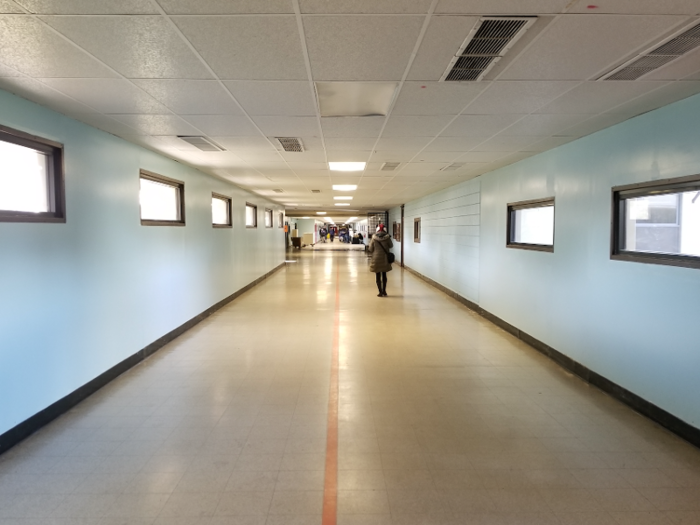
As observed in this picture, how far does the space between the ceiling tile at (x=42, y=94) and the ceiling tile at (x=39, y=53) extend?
0.19 m

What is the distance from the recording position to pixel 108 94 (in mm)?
3035

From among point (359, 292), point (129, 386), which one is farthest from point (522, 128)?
point (359, 292)

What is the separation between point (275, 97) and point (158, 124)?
5.00 ft

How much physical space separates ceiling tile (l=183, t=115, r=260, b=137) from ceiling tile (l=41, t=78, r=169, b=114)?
349 mm

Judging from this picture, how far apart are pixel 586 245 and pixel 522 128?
148 cm

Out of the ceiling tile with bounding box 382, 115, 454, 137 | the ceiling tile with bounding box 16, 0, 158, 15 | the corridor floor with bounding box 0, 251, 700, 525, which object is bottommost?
the corridor floor with bounding box 0, 251, 700, 525

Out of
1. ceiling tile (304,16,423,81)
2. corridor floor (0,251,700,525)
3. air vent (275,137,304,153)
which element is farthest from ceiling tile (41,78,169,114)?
corridor floor (0,251,700,525)

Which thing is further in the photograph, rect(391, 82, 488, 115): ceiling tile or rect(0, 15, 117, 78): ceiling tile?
rect(391, 82, 488, 115): ceiling tile

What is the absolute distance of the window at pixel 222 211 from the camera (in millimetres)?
8273

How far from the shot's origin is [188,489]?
94.5 inches

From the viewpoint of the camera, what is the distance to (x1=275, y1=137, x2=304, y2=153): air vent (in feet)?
14.8

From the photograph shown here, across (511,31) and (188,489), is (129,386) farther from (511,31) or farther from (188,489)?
(511,31)

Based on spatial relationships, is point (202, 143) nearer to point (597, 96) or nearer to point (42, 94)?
point (42, 94)

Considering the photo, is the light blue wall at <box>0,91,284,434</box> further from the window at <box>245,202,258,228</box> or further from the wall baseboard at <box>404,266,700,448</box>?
the wall baseboard at <box>404,266,700,448</box>
